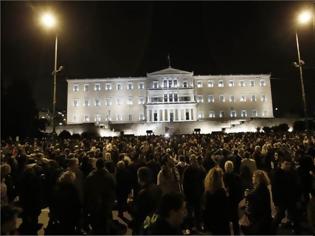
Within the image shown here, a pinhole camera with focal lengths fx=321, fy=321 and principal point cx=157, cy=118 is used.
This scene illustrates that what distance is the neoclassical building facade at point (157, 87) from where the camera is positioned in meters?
91.8

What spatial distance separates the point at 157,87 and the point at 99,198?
84807mm

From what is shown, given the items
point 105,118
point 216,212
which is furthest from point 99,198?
point 105,118

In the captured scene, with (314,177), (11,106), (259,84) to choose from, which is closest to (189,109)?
(259,84)

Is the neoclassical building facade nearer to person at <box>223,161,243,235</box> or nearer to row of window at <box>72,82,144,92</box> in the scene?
row of window at <box>72,82,144,92</box>

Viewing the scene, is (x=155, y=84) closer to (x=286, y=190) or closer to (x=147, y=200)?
(x=286, y=190)

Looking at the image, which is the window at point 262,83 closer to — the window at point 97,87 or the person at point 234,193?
the window at point 97,87

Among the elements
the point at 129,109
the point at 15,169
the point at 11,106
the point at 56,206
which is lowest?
the point at 56,206

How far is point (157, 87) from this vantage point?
91.1 meters

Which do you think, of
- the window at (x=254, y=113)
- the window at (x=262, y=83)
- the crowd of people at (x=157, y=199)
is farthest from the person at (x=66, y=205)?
the window at (x=262, y=83)

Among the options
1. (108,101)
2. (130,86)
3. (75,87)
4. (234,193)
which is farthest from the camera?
(75,87)

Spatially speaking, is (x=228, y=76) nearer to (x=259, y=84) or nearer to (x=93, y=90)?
(x=259, y=84)

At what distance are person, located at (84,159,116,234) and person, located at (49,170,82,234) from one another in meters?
0.51

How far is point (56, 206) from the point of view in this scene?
20.6 feet

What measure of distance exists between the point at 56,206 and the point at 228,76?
90777mm
